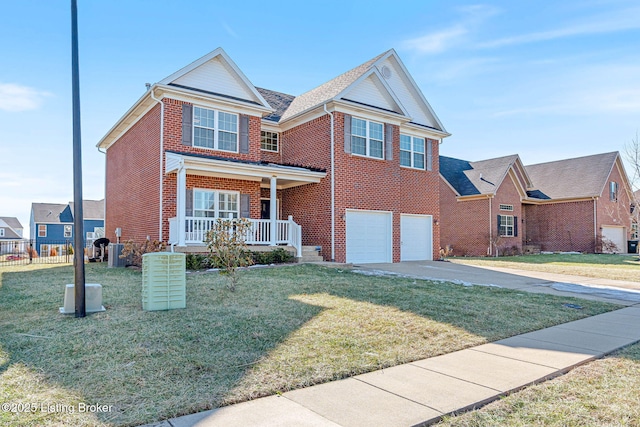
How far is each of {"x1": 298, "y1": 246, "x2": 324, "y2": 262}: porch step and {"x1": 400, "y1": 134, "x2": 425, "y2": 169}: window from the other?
6087 mm

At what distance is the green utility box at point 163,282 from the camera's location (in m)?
7.02

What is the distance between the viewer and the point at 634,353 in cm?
541

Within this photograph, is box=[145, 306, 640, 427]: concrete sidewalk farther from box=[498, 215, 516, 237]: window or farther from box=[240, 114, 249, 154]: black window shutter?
box=[498, 215, 516, 237]: window

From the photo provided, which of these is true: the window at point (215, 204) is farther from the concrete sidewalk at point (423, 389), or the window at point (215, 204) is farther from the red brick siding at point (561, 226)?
the red brick siding at point (561, 226)

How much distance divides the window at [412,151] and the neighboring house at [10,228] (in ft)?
202

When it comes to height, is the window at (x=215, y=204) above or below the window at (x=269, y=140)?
below

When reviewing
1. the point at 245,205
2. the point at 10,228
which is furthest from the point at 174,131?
the point at 10,228

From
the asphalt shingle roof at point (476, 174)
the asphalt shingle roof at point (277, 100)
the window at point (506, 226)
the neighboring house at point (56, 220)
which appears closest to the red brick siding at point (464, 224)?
the asphalt shingle roof at point (476, 174)

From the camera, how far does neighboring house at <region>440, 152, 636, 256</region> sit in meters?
26.8

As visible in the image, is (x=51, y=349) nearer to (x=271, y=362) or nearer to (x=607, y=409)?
(x=271, y=362)

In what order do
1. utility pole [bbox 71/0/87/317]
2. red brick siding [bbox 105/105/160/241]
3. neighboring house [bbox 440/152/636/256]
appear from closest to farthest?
utility pole [bbox 71/0/87/317], red brick siding [bbox 105/105/160/241], neighboring house [bbox 440/152/636/256]

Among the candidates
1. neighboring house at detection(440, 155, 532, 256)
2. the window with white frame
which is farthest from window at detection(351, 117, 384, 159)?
the window with white frame

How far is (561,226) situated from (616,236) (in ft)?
16.6

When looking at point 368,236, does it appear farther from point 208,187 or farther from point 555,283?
point 555,283
